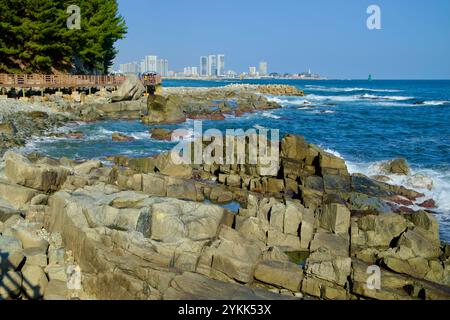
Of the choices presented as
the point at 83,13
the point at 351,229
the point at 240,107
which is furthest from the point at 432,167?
the point at 83,13

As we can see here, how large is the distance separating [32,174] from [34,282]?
645cm

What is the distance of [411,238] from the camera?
12.8 m

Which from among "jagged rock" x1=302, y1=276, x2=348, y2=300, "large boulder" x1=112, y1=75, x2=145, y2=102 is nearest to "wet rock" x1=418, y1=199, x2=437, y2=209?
"jagged rock" x1=302, y1=276, x2=348, y2=300

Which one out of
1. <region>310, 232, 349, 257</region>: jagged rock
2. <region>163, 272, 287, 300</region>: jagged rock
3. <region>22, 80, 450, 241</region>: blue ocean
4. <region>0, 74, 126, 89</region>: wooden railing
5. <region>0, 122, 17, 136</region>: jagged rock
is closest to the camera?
<region>163, 272, 287, 300</region>: jagged rock

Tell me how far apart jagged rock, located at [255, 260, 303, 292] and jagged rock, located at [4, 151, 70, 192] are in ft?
28.5

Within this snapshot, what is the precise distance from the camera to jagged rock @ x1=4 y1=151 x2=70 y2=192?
50.5ft

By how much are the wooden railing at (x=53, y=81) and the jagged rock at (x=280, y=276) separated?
36.7 m

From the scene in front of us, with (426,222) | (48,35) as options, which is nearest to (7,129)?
(48,35)

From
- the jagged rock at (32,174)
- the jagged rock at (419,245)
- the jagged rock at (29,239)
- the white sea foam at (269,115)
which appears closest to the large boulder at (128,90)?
the white sea foam at (269,115)

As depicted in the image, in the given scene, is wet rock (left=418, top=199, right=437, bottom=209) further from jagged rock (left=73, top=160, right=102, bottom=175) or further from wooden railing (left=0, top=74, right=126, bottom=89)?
wooden railing (left=0, top=74, right=126, bottom=89)

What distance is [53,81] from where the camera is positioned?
45.5 metres

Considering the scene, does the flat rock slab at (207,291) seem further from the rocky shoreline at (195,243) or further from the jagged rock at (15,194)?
the jagged rock at (15,194)

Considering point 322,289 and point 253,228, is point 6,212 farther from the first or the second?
point 322,289
